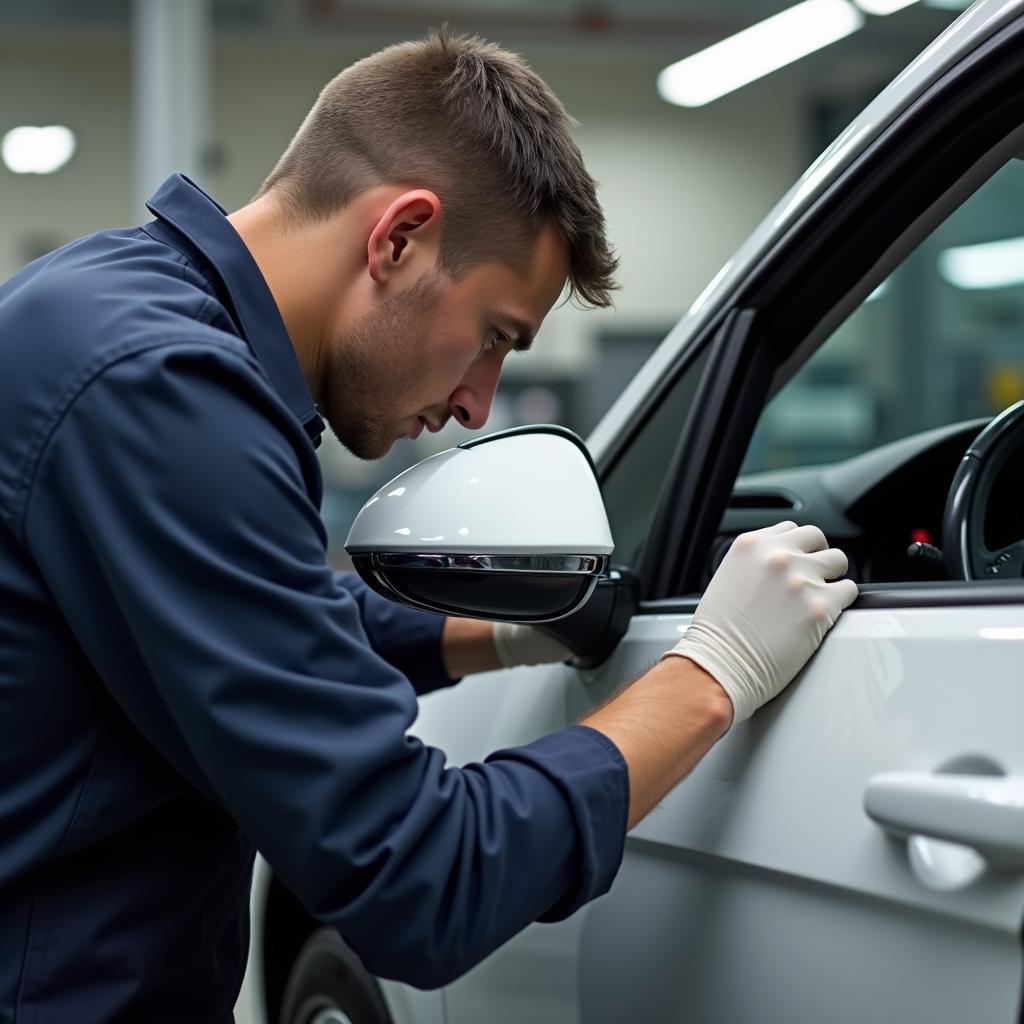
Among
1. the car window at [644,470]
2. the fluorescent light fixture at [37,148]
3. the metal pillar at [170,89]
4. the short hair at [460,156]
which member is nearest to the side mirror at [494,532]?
the short hair at [460,156]

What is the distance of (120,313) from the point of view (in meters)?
1.01

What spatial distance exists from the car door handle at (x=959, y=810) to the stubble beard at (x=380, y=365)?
2.08 ft

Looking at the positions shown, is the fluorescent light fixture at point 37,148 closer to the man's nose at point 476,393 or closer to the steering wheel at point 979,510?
the man's nose at point 476,393

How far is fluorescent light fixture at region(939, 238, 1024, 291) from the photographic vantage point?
8.62 m

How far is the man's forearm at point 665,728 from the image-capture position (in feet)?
3.54

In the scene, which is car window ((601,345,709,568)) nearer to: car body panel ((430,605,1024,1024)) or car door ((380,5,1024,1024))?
car door ((380,5,1024,1024))

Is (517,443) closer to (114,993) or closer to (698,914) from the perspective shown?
(698,914)

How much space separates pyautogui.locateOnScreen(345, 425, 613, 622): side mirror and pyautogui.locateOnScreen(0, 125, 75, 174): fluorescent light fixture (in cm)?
906

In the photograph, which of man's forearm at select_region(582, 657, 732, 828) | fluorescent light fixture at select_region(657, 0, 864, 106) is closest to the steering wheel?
man's forearm at select_region(582, 657, 732, 828)

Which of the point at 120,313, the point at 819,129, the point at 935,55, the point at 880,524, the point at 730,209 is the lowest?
the point at 880,524

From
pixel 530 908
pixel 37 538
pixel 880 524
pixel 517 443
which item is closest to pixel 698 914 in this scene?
pixel 530 908

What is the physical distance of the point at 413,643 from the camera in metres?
1.69

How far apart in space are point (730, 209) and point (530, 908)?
31.4 ft

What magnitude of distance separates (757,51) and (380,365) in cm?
824
